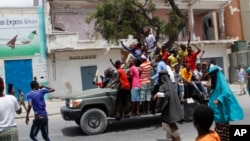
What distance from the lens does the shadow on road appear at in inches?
392

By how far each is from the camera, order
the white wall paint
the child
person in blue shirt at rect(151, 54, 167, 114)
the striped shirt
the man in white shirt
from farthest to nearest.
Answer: the white wall paint, the man in white shirt, the striped shirt, person in blue shirt at rect(151, 54, 167, 114), the child

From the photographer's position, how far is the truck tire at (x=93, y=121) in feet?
30.6

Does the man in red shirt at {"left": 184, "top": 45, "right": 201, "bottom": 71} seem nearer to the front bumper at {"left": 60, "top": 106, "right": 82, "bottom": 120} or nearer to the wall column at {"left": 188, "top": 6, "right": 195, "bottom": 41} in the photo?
the front bumper at {"left": 60, "top": 106, "right": 82, "bottom": 120}

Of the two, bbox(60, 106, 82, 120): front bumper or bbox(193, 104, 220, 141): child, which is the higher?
bbox(193, 104, 220, 141): child

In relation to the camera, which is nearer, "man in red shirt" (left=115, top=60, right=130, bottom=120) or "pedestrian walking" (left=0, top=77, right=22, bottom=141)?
"pedestrian walking" (left=0, top=77, right=22, bottom=141)

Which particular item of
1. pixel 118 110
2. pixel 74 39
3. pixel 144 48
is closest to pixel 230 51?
pixel 74 39

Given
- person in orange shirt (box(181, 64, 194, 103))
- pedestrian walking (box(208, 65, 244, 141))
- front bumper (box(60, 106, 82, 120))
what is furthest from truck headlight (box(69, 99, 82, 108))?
pedestrian walking (box(208, 65, 244, 141))

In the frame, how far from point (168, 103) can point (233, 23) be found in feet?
88.9

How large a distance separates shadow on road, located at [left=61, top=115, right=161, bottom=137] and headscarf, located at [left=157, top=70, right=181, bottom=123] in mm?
2848

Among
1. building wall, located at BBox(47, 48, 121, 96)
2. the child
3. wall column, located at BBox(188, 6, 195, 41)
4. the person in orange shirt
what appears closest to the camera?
the child

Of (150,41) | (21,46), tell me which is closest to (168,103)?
(150,41)

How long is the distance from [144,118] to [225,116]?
21.0 feet

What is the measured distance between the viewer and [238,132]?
3756 mm

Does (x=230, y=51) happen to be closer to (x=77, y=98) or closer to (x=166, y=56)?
(x=166, y=56)
